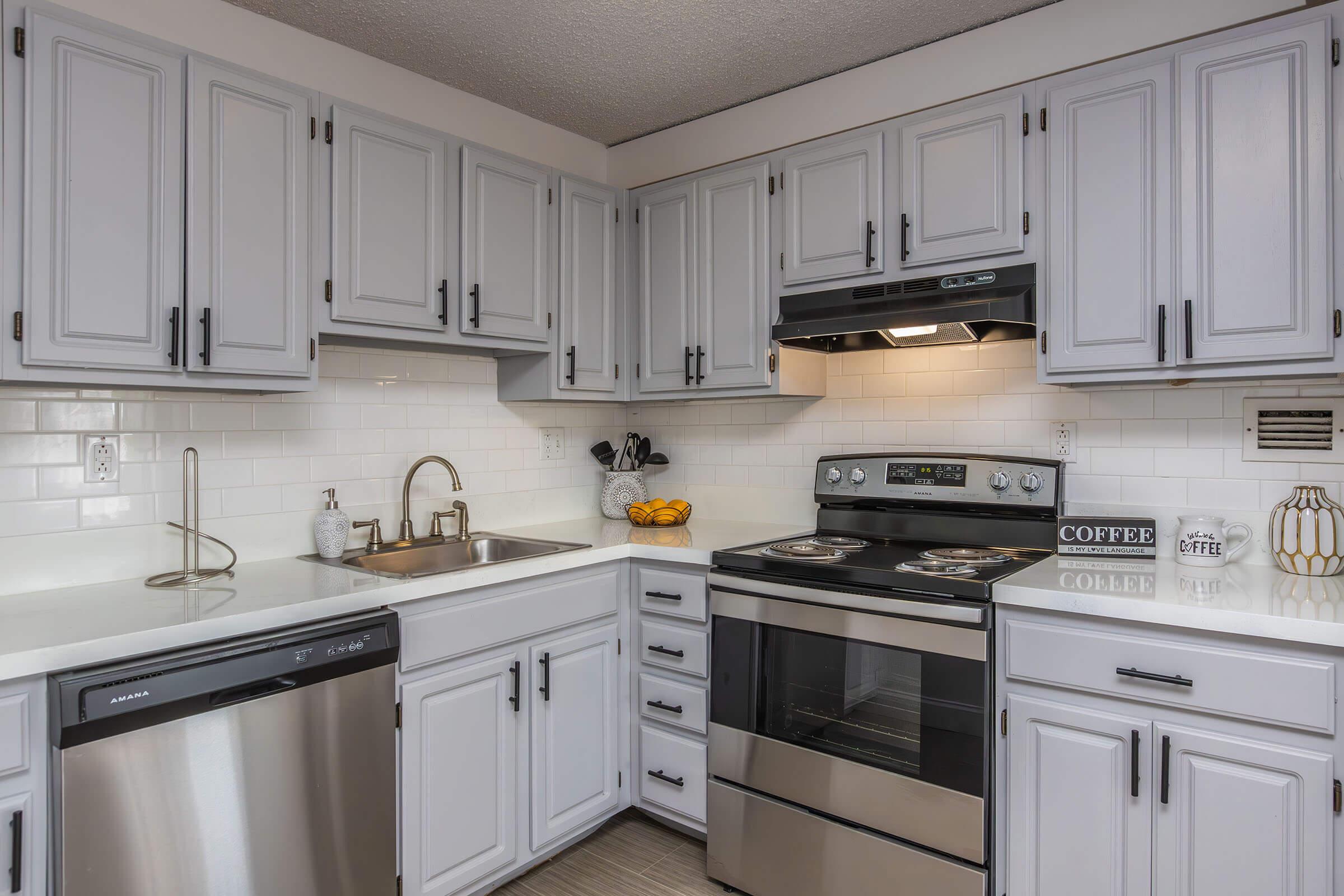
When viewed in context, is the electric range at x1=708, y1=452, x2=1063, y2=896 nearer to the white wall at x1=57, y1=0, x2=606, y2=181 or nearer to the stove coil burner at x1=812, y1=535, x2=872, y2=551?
the stove coil burner at x1=812, y1=535, x2=872, y2=551

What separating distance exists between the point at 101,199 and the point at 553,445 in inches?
69.1

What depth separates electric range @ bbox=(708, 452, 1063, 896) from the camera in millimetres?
1883

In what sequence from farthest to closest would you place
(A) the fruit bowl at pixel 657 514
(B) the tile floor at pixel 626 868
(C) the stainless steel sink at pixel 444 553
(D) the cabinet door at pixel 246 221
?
(A) the fruit bowl at pixel 657 514
(C) the stainless steel sink at pixel 444 553
(B) the tile floor at pixel 626 868
(D) the cabinet door at pixel 246 221

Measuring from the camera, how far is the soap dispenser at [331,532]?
2314 mm

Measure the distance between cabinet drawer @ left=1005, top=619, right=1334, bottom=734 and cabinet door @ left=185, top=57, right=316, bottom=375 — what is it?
2001 mm

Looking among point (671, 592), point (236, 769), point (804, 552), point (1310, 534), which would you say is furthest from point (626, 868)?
point (1310, 534)

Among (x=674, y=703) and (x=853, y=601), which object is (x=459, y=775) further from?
(x=853, y=601)

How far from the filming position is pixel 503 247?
2635 mm

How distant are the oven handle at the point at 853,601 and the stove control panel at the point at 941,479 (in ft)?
2.09

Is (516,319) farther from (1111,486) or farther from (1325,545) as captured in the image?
(1325,545)

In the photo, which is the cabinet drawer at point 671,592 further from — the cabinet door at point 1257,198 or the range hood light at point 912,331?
the cabinet door at point 1257,198

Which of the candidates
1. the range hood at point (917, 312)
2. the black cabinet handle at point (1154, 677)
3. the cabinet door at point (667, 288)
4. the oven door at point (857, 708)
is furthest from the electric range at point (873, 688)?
the cabinet door at point (667, 288)

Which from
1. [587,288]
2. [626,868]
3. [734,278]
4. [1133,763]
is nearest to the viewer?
[1133,763]

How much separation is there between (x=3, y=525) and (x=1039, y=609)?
2.47m
